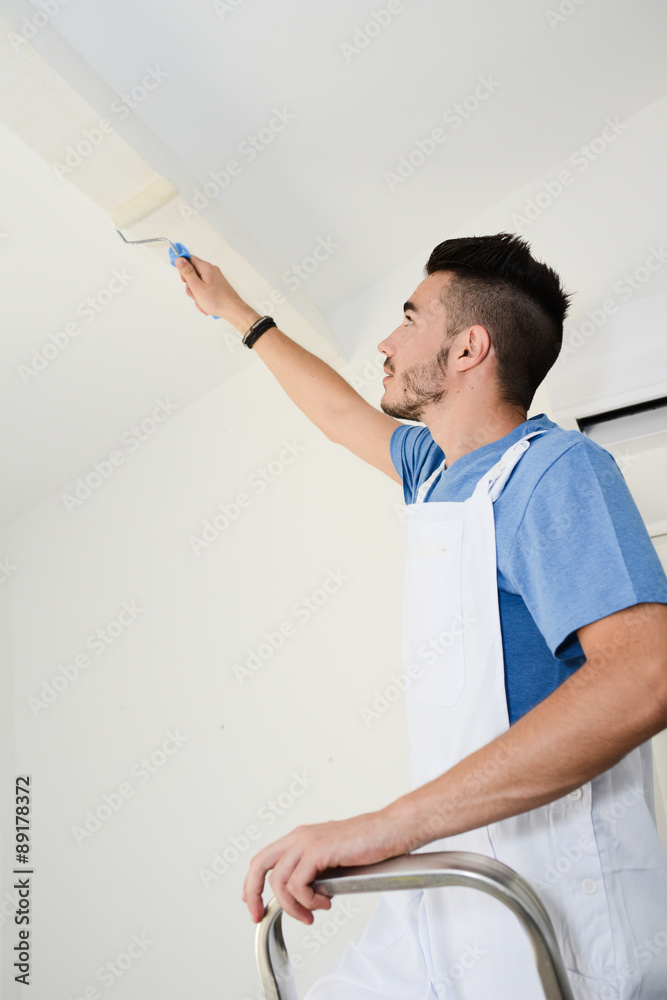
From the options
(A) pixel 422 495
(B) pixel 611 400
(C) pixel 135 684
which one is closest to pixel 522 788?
(A) pixel 422 495

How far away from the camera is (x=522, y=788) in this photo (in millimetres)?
744

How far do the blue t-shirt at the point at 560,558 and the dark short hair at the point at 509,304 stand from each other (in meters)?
0.31

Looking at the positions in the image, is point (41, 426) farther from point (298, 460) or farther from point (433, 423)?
point (433, 423)

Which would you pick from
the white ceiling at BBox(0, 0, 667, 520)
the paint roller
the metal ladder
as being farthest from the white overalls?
the white ceiling at BBox(0, 0, 667, 520)

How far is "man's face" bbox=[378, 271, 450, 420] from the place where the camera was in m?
1.30

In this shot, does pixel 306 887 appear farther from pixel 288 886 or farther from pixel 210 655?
pixel 210 655

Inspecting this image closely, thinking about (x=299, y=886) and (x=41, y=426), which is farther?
(x=41, y=426)

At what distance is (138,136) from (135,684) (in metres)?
1.49

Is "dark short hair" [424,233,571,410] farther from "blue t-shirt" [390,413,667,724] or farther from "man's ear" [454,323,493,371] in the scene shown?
"blue t-shirt" [390,413,667,724]

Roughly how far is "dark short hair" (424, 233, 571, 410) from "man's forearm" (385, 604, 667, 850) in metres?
0.63

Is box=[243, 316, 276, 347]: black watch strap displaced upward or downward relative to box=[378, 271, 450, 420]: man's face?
upward

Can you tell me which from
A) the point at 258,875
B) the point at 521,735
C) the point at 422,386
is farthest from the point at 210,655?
the point at 521,735

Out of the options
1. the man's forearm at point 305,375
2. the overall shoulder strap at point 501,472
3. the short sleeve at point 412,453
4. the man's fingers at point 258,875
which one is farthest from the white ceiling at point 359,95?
the man's fingers at point 258,875

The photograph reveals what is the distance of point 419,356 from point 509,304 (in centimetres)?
18
